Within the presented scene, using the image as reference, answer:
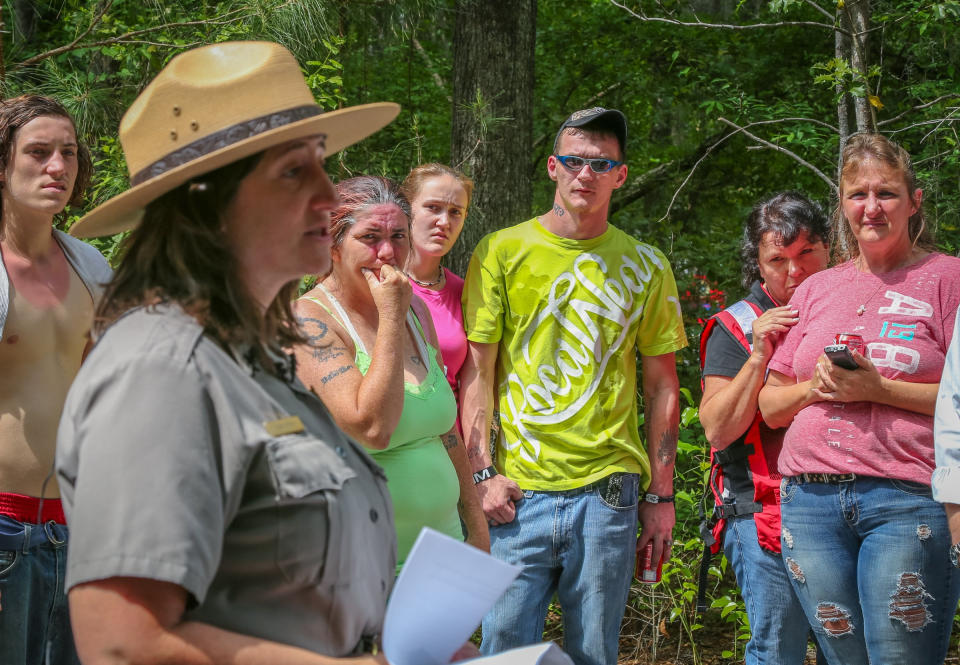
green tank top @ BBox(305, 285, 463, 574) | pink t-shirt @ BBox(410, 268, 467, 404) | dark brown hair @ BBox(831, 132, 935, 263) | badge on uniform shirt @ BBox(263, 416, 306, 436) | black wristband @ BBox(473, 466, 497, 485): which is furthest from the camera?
pink t-shirt @ BBox(410, 268, 467, 404)

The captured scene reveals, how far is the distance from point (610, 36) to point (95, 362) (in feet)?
26.4

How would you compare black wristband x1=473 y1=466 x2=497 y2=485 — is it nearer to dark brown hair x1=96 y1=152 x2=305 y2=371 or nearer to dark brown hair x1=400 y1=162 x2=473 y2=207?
dark brown hair x1=400 y1=162 x2=473 y2=207

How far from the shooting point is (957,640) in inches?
203

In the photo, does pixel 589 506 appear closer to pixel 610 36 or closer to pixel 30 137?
pixel 30 137

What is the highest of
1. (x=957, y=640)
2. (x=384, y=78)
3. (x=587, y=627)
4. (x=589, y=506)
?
(x=384, y=78)

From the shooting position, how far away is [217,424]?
4.45 feet

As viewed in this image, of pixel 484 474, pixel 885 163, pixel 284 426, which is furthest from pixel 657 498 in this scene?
pixel 284 426

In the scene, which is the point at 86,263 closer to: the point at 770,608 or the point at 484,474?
the point at 484,474

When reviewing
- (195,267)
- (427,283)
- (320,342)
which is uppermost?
(195,267)

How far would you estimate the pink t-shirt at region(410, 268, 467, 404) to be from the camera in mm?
3760

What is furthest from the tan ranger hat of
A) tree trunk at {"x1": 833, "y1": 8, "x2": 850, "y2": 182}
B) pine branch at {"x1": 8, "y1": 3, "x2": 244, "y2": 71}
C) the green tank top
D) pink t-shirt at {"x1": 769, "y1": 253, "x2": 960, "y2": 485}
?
tree trunk at {"x1": 833, "y1": 8, "x2": 850, "y2": 182}

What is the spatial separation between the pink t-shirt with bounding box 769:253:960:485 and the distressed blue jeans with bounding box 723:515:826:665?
0.45 meters

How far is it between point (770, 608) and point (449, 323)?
5.19ft

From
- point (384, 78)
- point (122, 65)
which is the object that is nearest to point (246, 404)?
point (122, 65)
